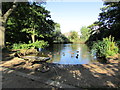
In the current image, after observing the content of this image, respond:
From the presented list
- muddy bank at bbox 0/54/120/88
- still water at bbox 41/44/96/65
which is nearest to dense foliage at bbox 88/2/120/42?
still water at bbox 41/44/96/65

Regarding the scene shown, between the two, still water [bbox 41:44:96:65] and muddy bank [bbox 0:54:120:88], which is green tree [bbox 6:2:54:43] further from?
muddy bank [bbox 0:54:120:88]

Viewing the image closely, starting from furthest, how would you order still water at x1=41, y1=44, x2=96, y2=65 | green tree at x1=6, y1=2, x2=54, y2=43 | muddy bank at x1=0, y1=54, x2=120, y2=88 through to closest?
green tree at x1=6, y1=2, x2=54, y2=43 → still water at x1=41, y1=44, x2=96, y2=65 → muddy bank at x1=0, y1=54, x2=120, y2=88

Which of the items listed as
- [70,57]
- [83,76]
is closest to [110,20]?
[70,57]

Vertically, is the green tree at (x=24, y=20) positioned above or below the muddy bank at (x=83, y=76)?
above

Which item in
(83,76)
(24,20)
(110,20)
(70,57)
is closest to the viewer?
(83,76)

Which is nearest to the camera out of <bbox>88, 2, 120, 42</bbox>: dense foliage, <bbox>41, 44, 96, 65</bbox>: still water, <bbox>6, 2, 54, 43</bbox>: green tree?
<bbox>41, 44, 96, 65</bbox>: still water

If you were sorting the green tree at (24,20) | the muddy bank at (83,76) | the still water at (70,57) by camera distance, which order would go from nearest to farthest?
the muddy bank at (83,76)
the still water at (70,57)
the green tree at (24,20)

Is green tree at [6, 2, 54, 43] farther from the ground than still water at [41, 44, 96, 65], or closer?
farther from the ground

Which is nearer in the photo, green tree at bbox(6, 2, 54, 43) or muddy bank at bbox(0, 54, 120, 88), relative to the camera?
muddy bank at bbox(0, 54, 120, 88)

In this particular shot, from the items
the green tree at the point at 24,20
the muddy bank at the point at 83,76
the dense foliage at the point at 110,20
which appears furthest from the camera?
the dense foliage at the point at 110,20

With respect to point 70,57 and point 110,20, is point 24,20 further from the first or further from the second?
point 110,20

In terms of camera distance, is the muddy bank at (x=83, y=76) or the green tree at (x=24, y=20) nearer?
the muddy bank at (x=83, y=76)

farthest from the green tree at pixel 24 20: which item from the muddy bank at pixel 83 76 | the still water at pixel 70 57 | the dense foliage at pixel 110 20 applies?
the dense foliage at pixel 110 20

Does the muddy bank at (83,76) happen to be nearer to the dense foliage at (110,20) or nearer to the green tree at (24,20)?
the green tree at (24,20)
